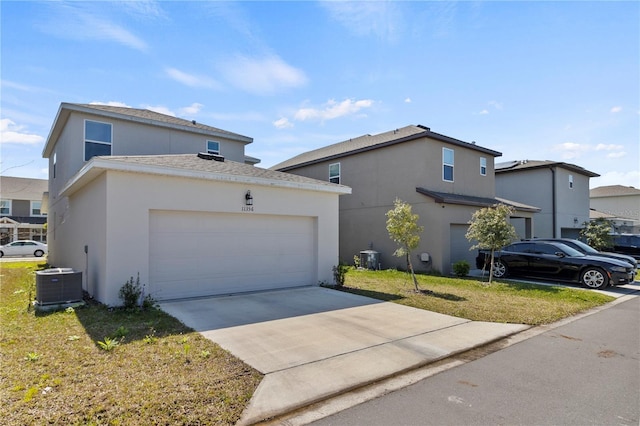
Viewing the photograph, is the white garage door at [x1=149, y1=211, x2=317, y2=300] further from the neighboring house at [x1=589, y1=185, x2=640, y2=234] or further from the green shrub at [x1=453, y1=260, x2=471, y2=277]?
the neighboring house at [x1=589, y1=185, x2=640, y2=234]

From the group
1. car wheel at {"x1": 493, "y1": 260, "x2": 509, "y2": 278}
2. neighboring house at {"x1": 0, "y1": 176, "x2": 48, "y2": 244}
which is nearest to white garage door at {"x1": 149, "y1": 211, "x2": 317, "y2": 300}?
car wheel at {"x1": 493, "y1": 260, "x2": 509, "y2": 278}

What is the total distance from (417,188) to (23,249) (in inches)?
1159

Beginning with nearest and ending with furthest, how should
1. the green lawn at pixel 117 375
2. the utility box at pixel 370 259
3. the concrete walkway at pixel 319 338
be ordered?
1. the green lawn at pixel 117 375
2. the concrete walkway at pixel 319 338
3. the utility box at pixel 370 259

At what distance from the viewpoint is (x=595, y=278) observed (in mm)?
11305

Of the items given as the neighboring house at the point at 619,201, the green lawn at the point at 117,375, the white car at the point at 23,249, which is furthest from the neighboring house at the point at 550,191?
the white car at the point at 23,249

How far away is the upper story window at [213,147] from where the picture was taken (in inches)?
632

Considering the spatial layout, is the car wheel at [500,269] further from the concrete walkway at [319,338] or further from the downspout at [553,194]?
the downspout at [553,194]

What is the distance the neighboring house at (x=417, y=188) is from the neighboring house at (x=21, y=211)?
29.3 meters

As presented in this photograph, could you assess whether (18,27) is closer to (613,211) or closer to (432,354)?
(432,354)

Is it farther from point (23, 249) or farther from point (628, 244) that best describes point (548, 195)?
point (23, 249)

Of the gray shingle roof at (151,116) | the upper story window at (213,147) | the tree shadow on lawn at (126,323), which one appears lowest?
the tree shadow on lawn at (126,323)

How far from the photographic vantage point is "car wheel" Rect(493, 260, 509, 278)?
13289 mm

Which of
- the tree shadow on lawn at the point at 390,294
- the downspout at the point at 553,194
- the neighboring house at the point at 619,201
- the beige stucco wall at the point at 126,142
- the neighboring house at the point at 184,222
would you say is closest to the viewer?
the neighboring house at the point at 184,222

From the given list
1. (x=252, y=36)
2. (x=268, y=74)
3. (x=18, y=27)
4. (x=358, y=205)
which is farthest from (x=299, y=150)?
(x=18, y=27)
